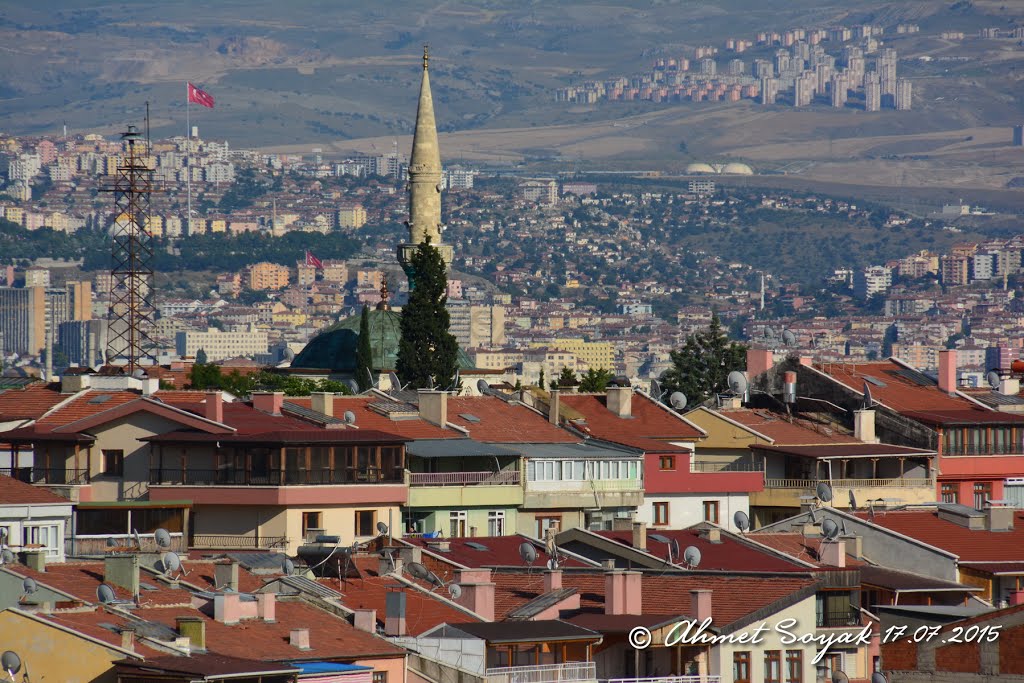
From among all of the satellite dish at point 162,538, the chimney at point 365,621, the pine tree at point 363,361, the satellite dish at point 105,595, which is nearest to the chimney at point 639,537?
the satellite dish at point 162,538

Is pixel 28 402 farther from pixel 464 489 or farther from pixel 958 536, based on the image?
pixel 958 536

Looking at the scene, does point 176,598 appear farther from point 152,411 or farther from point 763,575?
point 152,411

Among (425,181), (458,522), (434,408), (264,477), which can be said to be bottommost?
(458,522)

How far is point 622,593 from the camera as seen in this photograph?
1139 inches

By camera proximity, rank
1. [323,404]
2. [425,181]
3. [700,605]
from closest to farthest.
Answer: [700,605]
[323,404]
[425,181]

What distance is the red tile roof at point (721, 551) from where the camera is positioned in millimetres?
32750

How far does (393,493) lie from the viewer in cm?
4081

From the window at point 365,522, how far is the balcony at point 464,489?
173cm

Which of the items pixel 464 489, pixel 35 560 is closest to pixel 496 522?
pixel 464 489

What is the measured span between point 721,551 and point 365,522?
704 centimetres

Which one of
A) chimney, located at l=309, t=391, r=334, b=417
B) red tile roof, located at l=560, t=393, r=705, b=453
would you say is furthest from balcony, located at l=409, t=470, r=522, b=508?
red tile roof, located at l=560, t=393, r=705, b=453

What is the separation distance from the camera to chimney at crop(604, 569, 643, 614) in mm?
28891

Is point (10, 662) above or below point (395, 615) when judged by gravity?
above

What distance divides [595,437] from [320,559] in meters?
17.6
